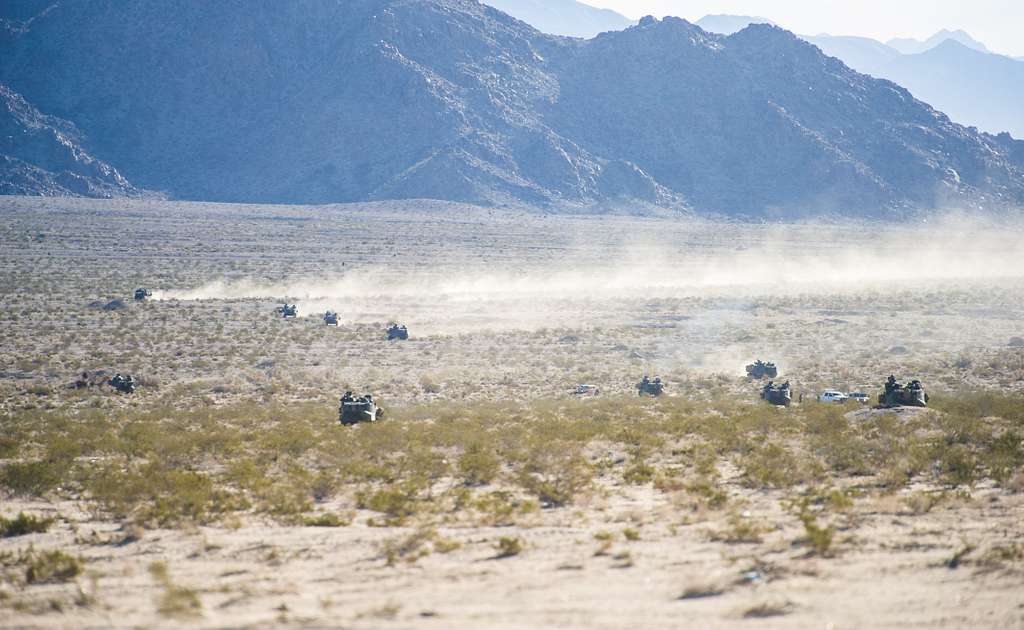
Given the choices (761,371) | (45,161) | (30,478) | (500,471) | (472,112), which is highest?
(472,112)

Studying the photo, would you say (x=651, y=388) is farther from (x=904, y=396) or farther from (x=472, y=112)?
(x=472, y=112)

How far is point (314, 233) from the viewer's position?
116812mm

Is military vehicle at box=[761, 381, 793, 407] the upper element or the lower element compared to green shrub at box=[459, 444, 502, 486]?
upper

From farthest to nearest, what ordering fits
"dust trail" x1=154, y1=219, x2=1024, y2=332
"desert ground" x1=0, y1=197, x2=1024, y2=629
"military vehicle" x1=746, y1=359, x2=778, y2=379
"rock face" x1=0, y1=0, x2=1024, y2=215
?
"rock face" x1=0, y1=0, x2=1024, y2=215 < "dust trail" x1=154, y1=219, x2=1024, y2=332 < "military vehicle" x1=746, y1=359, x2=778, y2=379 < "desert ground" x1=0, y1=197, x2=1024, y2=629

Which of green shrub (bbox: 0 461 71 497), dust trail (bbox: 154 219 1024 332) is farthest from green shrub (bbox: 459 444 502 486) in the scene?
dust trail (bbox: 154 219 1024 332)

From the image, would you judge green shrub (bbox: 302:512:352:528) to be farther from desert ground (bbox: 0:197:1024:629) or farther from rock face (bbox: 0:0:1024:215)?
rock face (bbox: 0:0:1024:215)

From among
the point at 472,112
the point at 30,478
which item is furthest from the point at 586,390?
the point at 472,112

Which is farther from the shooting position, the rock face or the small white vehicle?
the rock face

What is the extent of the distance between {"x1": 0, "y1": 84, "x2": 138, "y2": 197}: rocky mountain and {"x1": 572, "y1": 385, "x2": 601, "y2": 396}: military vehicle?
5373 inches

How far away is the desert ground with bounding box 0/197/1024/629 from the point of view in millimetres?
11273

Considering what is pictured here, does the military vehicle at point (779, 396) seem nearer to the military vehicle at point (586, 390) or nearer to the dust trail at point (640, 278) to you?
the military vehicle at point (586, 390)

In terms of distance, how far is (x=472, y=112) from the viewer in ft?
546

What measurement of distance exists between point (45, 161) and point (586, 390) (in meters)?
148

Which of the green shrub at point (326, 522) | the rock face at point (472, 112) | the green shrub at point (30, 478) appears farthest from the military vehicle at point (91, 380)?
the rock face at point (472, 112)
